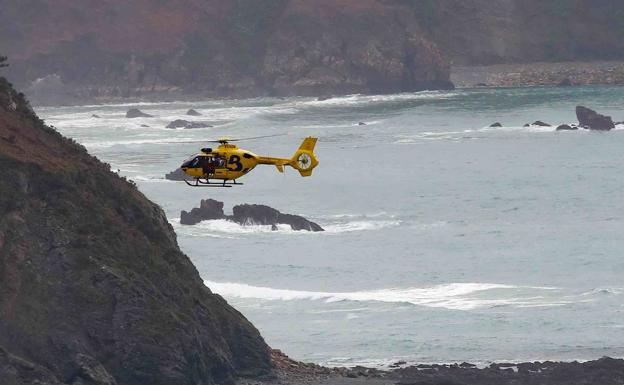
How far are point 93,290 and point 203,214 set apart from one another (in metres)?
31.7

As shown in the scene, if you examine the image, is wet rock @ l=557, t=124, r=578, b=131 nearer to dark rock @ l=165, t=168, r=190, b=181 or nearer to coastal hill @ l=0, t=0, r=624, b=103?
dark rock @ l=165, t=168, r=190, b=181

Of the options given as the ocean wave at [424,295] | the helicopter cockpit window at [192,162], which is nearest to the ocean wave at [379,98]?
the ocean wave at [424,295]

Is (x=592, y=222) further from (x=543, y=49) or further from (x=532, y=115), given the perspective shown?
(x=543, y=49)

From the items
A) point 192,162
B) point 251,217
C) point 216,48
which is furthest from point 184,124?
point 192,162

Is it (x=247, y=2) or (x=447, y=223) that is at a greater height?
(x=247, y=2)

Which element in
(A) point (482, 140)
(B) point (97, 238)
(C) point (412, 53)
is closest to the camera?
(B) point (97, 238)

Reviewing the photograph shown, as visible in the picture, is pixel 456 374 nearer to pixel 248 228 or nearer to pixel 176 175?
pixel 248 228

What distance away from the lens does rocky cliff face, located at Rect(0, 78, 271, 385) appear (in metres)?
36.5

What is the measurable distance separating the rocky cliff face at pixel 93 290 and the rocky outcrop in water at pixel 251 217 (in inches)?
1053

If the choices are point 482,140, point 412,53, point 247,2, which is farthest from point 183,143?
point 247,2

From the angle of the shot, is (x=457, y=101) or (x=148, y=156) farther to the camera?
(x=457, y=101)

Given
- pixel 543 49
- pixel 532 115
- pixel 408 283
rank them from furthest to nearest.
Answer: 1. pixel 543 49
2. pixel 532 115
3. pixel 408 283

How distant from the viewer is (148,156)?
100 m

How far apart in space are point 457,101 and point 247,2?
149 ft
